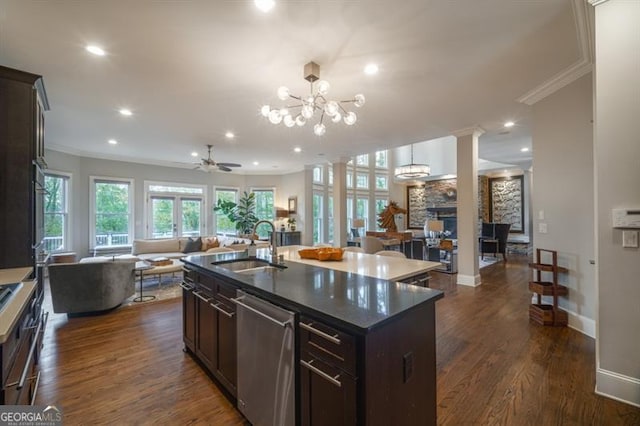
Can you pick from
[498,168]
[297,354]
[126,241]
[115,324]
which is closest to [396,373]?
[297,354]

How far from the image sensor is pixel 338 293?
1562 mm

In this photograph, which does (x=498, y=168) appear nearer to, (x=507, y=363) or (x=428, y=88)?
(x=428, y=88)

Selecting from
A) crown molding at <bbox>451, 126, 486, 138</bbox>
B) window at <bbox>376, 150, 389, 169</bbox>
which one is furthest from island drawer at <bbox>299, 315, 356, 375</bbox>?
window at <bbox>376, 150, 389, 169</bbox>

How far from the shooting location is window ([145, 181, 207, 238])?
763 centimetres

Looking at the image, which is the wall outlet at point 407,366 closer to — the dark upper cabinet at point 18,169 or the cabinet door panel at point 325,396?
the cabinet door panel at point 325,396

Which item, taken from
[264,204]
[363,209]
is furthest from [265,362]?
[363,209]

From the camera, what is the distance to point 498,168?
920 cm

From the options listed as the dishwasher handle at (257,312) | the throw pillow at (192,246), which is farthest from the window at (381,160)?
the dishwasher handle at (257,312)

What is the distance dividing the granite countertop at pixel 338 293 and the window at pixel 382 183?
9.76m

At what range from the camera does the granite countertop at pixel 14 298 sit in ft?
3.93

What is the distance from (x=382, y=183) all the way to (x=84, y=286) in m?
10.4

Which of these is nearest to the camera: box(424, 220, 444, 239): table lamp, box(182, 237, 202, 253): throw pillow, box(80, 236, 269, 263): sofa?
box(80, 236, 269, 263): sofa

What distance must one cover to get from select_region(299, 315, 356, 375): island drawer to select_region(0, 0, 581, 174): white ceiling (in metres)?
2.07

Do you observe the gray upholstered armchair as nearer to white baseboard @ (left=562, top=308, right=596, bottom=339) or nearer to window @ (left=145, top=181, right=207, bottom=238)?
window @ (left=145, top=181, right=207, bottom=238)
